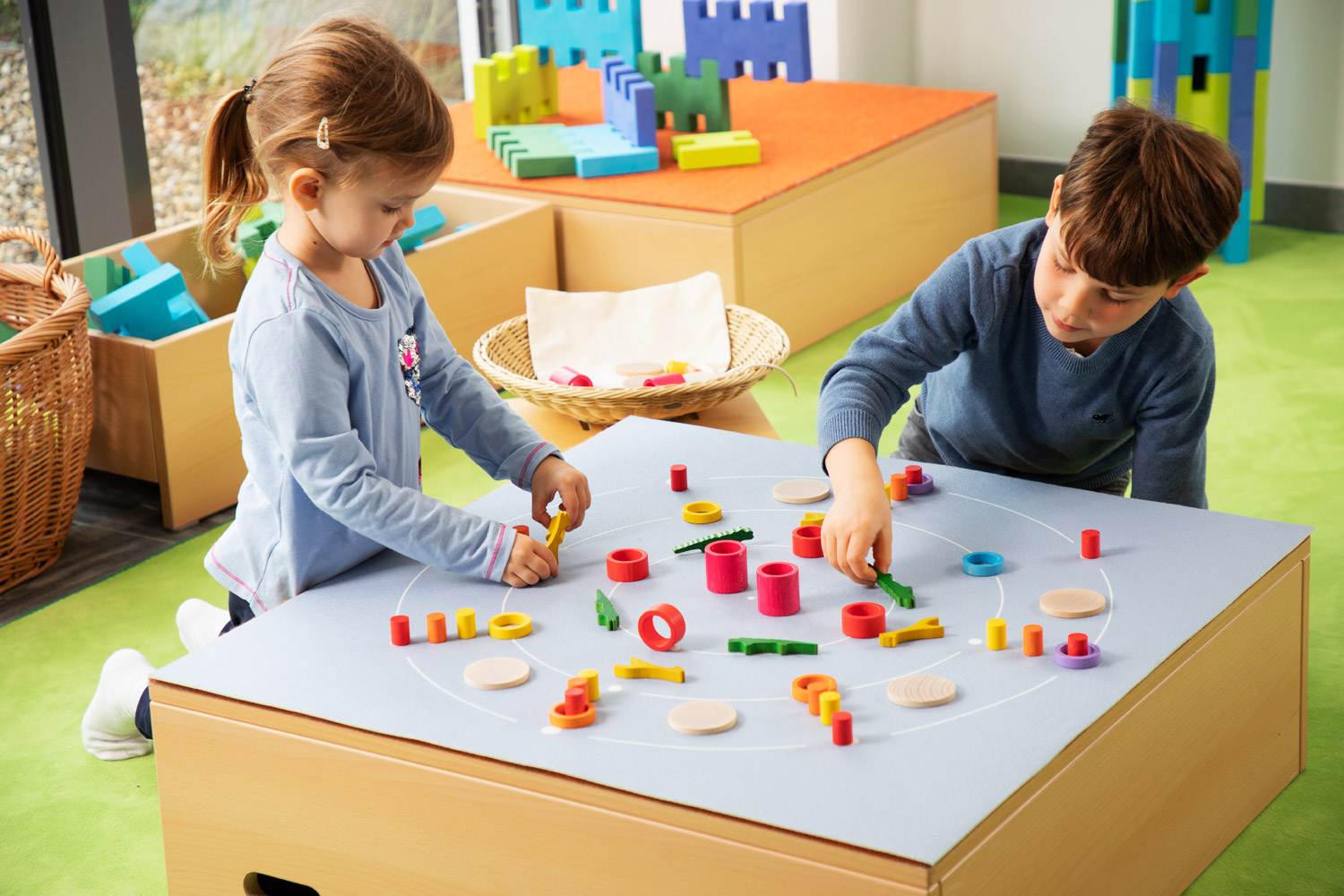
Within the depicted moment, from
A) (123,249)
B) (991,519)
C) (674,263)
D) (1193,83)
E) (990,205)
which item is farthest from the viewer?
(990,205)

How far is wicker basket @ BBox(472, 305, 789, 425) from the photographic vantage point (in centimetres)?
156

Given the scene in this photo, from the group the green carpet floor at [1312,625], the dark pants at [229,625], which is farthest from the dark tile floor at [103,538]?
the dark pants at [229,625]

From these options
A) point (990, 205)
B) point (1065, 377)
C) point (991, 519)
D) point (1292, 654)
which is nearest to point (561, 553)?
point (991, 519)

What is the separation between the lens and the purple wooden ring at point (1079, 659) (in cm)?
88

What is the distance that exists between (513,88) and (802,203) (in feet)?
2.45

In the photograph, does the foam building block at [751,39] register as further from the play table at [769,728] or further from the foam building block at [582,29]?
the play table at [769,728]

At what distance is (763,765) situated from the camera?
79 cm

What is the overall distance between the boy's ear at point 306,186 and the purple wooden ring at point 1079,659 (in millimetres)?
621

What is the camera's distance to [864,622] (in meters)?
0.94

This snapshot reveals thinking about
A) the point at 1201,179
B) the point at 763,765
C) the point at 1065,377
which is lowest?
the point at 763,765

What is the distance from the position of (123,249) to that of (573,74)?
1.45m

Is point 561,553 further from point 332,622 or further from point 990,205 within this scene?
point 990,205

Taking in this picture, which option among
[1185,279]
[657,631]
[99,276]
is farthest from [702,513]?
[99,276]

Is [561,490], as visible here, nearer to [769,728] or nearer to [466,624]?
[466,624]
